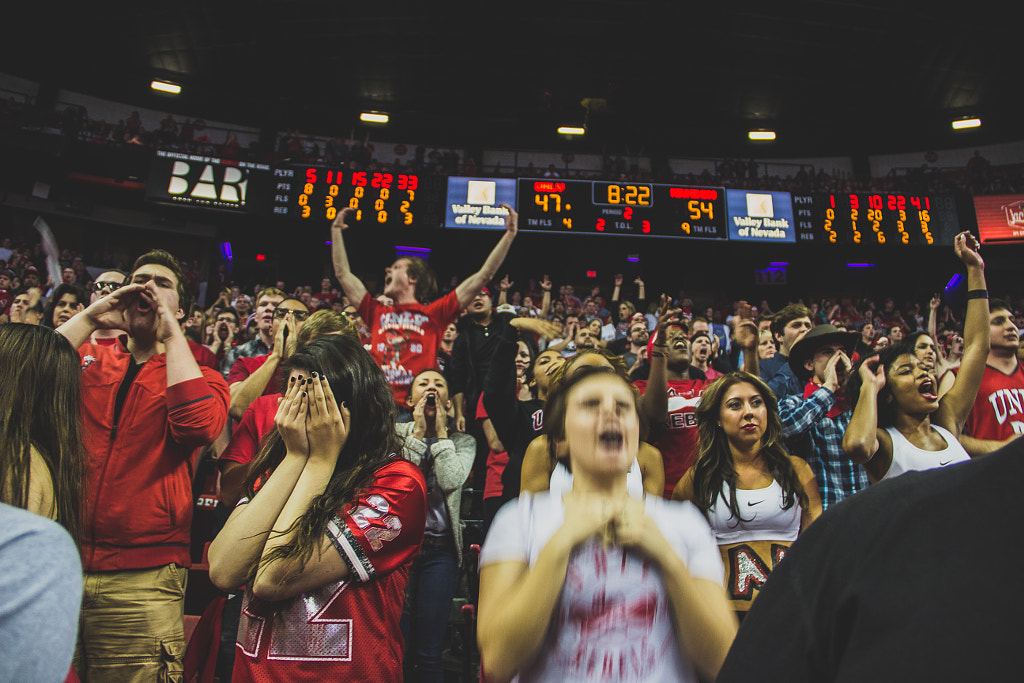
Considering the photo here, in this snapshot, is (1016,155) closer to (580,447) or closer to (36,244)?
(580,447)

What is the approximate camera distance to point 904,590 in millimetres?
546

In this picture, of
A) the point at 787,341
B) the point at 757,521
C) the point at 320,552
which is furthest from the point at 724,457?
the point at 787,341

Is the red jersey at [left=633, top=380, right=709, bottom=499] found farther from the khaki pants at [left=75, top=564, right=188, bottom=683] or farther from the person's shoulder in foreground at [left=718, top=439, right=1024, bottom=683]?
the person's shoulder in foreground at [left=718, top=439, right=1024, bottom=683]

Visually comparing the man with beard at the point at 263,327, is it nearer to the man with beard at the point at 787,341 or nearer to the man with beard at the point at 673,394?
the man with beard at the point at 673,394

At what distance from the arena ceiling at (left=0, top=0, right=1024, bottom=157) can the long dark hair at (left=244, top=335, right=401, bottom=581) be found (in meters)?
14.8

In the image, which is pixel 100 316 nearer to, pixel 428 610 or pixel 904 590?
pixel 428 610

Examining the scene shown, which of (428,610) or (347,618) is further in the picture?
(428,610)

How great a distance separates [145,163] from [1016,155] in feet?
88.9

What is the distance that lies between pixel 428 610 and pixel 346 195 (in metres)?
11.6

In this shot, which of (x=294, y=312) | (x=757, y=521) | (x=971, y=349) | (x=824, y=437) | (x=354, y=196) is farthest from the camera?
(x=354, y=196)

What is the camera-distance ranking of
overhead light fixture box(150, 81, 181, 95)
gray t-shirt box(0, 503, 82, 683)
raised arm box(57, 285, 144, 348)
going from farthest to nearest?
overhead light fixture box(150, 81, 181, 95)
raised arm box(57, 285, 144, 348)
gray t-shirt box(0, 503, 82, 683)

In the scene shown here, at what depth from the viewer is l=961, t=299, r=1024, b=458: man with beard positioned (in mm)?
3539

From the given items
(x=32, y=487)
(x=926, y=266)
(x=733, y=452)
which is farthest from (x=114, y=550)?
(x=926, y=266)

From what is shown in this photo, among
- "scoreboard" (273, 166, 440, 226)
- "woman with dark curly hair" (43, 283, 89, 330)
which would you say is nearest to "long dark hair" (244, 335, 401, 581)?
"woman with dark curly hair" (43, 283, 89, 330)
